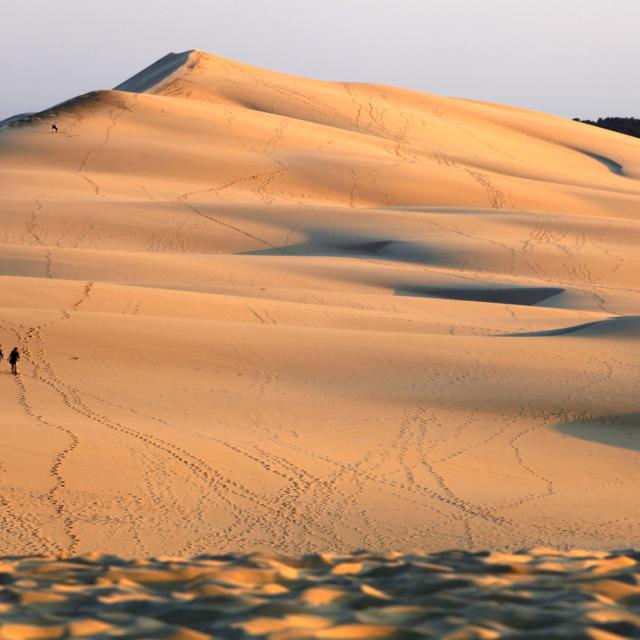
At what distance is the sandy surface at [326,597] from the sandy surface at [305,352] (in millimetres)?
3181

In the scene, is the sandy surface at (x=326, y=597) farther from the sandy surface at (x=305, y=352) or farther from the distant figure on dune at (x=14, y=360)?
the distant figure on dune at (x=14, y=360)

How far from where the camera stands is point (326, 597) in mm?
6141

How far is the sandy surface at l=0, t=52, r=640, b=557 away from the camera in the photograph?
11.4 m

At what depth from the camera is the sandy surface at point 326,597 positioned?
5.60 metres

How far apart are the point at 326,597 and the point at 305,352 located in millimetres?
11989

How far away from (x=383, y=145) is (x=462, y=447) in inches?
1477

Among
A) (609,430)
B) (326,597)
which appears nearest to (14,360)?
(609,430)

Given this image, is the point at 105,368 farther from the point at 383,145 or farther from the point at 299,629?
the point at 383,145

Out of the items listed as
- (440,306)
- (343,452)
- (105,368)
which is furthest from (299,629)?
(440,306)

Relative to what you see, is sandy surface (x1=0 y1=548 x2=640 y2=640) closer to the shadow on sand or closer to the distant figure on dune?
the shadow on sand

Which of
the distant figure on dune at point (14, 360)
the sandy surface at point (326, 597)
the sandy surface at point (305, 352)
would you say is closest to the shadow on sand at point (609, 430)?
the sandy surface at point (305, 352)

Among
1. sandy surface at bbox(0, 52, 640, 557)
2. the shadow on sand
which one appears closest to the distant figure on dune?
sandy surface at bbox(0, 52, 640, 557)

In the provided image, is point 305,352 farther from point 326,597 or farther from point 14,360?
point 326,597

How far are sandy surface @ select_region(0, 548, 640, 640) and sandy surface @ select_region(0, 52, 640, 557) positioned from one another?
10.4ft
